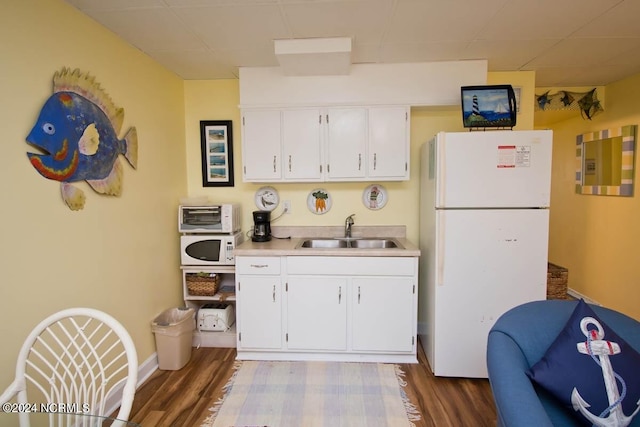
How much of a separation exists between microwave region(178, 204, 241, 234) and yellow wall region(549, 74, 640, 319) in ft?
12.2

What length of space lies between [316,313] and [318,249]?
0.51 metres

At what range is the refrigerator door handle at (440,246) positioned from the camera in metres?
2.25

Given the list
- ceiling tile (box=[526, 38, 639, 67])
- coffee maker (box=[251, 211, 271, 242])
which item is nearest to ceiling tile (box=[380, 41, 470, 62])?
ceiling tile (box=[526, 38, 639, 67])

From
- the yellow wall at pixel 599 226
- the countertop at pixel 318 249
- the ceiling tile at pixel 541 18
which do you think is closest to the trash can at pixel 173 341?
the countertop at pixel 318 249

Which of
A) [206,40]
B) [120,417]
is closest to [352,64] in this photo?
[206,40]

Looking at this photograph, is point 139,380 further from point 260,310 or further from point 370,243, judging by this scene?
point 370,243

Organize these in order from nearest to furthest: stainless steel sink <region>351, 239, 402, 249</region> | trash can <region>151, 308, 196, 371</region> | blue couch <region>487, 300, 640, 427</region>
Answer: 1. blue couch <region>487, 300, 640, 427</region>
2. trash can <region>151, 308, 196, 371</region>
3. stainless steel sink <region>351, 239, 402, 249</region>

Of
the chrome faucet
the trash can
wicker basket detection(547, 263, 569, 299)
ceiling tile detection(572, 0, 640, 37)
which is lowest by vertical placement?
the trash can

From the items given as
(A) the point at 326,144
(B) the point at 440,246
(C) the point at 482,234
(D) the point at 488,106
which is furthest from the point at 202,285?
(D) the point at 488,106

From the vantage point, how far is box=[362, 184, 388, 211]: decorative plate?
298 cm

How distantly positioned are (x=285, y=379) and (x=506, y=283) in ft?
5.71

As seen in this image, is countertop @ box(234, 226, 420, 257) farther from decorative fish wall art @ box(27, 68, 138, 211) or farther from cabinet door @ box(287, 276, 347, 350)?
decorative fish wall art @ box(27, 68, 138, 211)

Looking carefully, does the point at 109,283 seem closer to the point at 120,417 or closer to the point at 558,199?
the point at 120,417

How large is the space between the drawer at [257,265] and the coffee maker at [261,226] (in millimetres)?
331
